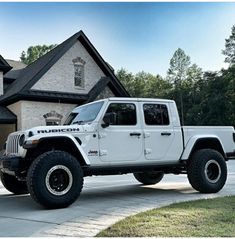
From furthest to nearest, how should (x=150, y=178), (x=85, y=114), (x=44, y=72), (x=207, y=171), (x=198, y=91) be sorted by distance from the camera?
(x=198, y=91) < (x=44, y=72) < (x=150, y=178) < (x=207, y=171) < (x=85, y=114)

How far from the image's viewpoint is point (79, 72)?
24516 mm

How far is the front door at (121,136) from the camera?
26.4 ft

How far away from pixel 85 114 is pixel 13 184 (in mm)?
2483

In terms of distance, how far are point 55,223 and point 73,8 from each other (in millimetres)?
5761

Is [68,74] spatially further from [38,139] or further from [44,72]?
[38,139]

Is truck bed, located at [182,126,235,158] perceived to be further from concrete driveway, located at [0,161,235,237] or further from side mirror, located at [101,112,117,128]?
side mirror, located at [101,112,117,128]

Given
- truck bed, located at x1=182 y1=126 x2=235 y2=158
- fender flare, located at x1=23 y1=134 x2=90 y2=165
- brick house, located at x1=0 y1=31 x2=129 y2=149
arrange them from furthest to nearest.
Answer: brick house, located at x1=0 y1=31 x2=129 y2=149
truck bed, located at x1=182 y1=126 x2=235 y2=158
fender flare, located at x1=23 y1=134 x2=90 y2=165

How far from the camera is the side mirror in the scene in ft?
26.5

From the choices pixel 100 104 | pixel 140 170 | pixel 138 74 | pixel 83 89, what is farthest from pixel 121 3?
pixel 138 74

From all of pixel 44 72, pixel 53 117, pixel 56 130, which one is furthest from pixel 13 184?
pixel 44 72

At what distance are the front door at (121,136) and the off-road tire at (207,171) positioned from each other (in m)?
1.39

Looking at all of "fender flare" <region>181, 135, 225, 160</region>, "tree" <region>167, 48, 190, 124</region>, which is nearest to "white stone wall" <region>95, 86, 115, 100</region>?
"fender flare" <region>181, 135, 225, 160</region>

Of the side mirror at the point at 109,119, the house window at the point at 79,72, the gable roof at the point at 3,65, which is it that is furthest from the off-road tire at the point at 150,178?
the gable roof at the point at 3,65

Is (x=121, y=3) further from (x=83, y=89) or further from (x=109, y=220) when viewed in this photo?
(x=83, y=89)
